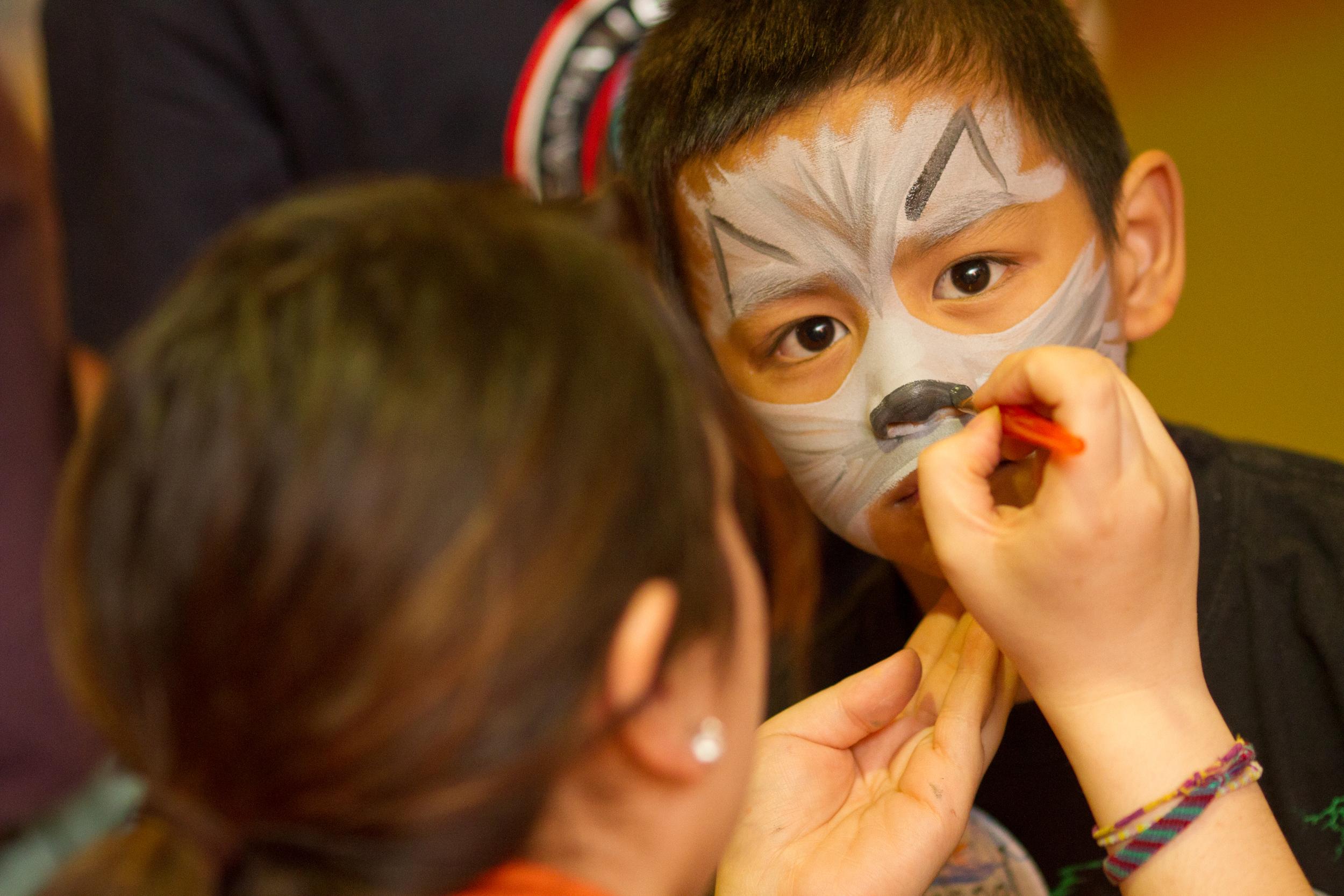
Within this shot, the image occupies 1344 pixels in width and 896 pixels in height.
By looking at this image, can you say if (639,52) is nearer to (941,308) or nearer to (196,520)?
(941,308)

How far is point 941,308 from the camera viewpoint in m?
0.77

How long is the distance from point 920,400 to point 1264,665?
32 cm

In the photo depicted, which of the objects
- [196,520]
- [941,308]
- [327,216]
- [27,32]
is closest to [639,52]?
[941,308]

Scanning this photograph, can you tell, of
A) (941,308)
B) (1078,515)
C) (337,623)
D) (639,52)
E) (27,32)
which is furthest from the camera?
(27,32)

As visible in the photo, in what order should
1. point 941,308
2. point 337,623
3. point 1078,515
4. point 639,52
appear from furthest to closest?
point 639,52 → point 941,308 → point 1078,515 → point 337,623

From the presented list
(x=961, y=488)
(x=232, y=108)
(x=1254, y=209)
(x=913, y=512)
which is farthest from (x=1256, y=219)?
(x=232, y=108)

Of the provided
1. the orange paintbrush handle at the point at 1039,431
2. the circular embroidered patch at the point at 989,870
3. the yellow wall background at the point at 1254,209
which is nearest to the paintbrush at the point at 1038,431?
the orange paintbrush handle at the point at 1039,431

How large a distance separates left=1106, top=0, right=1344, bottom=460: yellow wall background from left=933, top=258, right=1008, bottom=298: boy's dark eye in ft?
3.18

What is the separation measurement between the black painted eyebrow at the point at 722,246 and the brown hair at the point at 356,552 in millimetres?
306

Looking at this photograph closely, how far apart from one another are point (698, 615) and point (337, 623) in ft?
0.53

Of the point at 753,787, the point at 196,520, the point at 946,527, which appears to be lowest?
the point at 753,787

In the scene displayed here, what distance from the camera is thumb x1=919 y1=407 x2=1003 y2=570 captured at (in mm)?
651

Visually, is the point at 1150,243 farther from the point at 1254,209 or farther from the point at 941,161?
the point at 1254,209

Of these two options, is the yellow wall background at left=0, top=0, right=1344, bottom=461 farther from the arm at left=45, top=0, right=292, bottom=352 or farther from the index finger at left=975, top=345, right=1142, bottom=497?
the arm at left=45, top=0, right=292, bottom=352
